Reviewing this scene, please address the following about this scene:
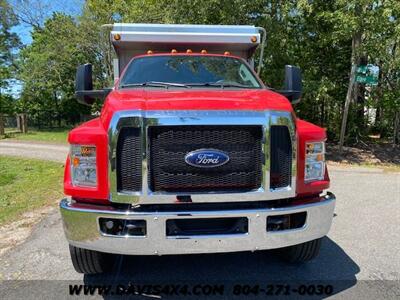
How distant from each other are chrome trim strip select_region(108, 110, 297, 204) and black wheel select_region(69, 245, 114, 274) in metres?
0.80

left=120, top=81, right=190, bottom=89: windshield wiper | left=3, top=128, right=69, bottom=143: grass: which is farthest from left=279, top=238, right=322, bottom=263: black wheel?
left=3, top=128, right=69, bottom=143: grass

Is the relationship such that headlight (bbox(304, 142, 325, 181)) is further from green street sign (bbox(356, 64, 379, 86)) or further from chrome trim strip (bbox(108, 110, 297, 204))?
green street sign (bbox(356, 64, 379, 86))

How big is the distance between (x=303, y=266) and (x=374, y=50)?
8.95 m

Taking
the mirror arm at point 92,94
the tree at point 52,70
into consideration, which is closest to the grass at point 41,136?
the tree at point 52,70

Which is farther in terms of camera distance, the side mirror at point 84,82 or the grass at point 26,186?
the grass at point 26,186

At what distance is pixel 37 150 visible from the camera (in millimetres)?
15156

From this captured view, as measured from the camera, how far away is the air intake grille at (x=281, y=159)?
3.52 meters

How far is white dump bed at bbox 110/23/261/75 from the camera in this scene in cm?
670

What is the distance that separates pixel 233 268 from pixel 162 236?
134cm

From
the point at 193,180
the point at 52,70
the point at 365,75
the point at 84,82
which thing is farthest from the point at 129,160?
the point at 52,70

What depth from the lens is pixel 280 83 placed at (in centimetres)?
1342

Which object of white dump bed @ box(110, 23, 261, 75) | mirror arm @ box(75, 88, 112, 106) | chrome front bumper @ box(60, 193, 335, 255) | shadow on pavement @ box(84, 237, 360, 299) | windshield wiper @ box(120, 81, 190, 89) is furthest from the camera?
white dump bed @ box(110, 23, 261, 75)

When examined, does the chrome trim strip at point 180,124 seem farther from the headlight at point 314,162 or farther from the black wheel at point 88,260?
the black wheel at point 88,260

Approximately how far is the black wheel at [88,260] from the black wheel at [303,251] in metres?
1.87
